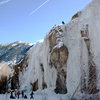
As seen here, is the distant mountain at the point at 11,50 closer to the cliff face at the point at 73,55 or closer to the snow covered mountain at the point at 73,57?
the snow covered mountain at the point at 73,57

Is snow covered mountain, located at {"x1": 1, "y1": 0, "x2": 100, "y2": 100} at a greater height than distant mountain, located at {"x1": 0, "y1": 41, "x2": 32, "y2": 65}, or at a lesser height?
lesser

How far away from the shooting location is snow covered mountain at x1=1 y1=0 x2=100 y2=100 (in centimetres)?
2198

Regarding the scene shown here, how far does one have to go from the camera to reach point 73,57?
2473cm

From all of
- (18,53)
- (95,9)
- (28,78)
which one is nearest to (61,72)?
(95,9)

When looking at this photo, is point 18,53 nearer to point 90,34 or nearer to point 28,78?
point 28,78

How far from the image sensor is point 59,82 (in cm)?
2677

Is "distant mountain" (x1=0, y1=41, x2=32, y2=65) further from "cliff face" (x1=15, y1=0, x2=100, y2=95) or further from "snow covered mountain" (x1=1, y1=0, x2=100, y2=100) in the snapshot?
"cliff face" (x1=15, y1=0, x2=100, y2=95)

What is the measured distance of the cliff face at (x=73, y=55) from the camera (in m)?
22.0

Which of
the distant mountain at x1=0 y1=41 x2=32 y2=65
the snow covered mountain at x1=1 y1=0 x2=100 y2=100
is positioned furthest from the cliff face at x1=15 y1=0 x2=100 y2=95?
the distant mountain at x1=0 y1=41 x2=32 y2=65

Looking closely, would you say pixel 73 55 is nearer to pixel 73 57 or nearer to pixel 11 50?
pixel 73 57

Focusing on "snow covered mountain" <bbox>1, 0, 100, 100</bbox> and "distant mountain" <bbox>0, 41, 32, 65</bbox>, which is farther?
"distant mountain" <bbox>0, 41, 32, 65</bbox>

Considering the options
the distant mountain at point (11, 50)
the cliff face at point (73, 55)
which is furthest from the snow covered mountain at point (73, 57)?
the distant mountain at point (11, 50)

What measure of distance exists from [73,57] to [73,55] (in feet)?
0.65

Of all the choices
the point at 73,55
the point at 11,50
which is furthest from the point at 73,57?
the point at 11,50
